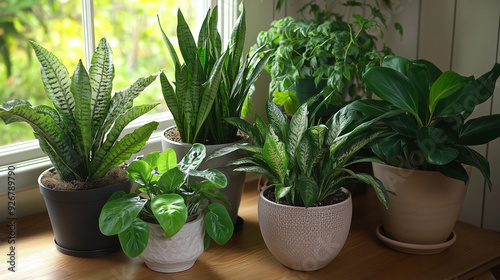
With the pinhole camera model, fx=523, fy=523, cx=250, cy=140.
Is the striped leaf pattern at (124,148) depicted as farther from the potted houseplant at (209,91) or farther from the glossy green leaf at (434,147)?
the glossy green leaf at (434,147)

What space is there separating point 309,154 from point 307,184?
3.1 inches

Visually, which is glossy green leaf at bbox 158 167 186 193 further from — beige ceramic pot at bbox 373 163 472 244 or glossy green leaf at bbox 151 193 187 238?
beige ceramic pot at bbox 373 163 472 244

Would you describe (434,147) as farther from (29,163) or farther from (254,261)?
(29,163)

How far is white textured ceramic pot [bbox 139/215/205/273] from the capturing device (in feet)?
3.61

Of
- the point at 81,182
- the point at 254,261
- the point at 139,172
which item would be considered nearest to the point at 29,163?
the point at 81,182

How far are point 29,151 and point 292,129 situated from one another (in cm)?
73

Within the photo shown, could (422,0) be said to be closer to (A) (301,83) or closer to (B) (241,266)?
(A) (301,83)

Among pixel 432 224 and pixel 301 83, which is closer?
pixel 432 224

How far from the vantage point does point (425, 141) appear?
1.09 metres

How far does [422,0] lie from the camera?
1.61 meters

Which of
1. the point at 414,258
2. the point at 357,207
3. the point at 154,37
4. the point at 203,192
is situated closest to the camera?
the point at 203,192

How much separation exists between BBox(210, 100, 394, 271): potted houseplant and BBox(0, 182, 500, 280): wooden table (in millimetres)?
73

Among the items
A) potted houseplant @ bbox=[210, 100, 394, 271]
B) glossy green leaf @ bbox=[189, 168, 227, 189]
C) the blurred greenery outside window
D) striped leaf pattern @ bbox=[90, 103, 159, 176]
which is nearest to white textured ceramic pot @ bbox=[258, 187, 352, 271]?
potted houseplant @ bbox=[210, 100, 394, 271]

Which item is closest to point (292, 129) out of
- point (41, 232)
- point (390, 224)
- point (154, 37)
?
point (390, 224)
